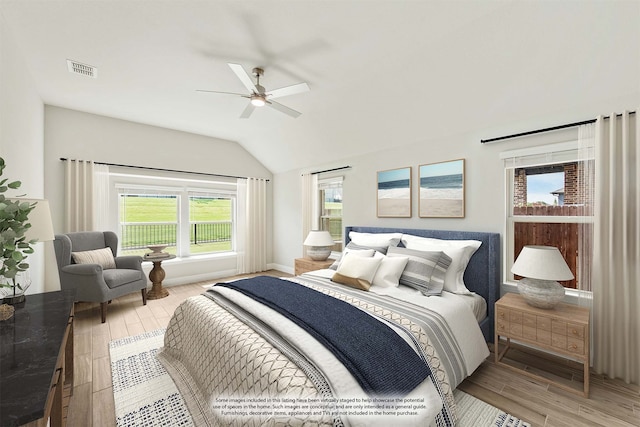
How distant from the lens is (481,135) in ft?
9.70

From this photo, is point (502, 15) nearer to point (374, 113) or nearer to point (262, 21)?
point (374, 113)

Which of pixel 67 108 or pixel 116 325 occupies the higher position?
pixel 67 108

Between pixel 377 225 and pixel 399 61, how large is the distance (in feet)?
7.22

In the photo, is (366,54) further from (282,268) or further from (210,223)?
(282,268)

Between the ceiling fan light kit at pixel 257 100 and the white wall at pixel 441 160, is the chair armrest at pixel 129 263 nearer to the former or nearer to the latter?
the white wall at pixel 441 160

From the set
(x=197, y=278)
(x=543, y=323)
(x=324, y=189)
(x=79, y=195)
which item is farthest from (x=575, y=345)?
(x=79, y=195)

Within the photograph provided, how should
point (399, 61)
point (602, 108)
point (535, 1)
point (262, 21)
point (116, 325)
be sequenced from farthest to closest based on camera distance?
point (116, 325), point (399, 61), point (602, 108), point (262, 21), point (535, 1)

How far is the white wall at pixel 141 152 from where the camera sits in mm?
3760

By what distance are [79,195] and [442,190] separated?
196 inches

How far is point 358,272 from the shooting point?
2691 millimetres

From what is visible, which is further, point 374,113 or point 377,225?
point 377,225

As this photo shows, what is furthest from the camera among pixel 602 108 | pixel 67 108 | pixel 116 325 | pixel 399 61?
pixel 67 108

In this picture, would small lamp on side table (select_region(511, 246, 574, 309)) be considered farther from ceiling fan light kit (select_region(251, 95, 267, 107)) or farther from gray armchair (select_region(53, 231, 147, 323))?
gray armchair (select_region(53, 231, 147, 323))

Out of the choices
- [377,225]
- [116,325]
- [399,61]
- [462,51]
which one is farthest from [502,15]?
[116,325]
